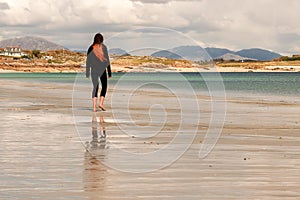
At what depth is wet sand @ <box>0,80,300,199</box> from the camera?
720 centimetres

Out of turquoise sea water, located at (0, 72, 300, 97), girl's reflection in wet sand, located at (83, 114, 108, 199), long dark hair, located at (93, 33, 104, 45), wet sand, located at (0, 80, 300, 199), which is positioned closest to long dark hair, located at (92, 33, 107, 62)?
long dark hair, located at (93, 33, 104, 45)

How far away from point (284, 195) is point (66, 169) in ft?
10.1

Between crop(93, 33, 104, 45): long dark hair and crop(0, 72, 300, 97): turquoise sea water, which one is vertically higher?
crop(93, 33, 104, 45): long dark hair

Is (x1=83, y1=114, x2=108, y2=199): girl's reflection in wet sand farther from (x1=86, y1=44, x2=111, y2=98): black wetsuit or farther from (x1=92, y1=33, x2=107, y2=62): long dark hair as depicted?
(x1=86, y1=44, x2=111, y2=98): black wetsuit

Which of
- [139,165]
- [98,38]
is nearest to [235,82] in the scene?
[98,38]

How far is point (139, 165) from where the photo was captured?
910 centimetres

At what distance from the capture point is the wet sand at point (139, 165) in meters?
7.20

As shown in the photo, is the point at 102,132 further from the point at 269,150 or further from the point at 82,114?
the point at 82,114

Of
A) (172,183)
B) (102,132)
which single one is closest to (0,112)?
(102,132)

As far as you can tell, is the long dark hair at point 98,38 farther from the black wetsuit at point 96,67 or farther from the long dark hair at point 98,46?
the black wetsuit at point 96,67

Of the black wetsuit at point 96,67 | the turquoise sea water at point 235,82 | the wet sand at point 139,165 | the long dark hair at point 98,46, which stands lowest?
the turquoise sea water at point 235,82

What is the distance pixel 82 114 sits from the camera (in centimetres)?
1847

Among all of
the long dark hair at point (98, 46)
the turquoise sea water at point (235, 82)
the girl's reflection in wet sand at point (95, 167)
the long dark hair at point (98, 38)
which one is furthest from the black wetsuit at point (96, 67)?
the turquoise sea water at point (235, 82)

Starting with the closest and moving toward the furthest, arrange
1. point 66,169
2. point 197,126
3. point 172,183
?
point 172,183 < point 66,169 < point 197,126
